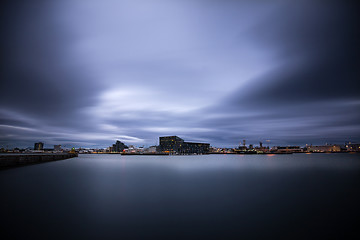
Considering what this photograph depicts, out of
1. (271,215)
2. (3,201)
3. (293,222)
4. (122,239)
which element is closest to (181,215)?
(122,239)

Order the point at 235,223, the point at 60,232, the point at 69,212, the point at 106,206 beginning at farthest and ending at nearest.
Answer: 1. the point at 106,206
2. the point at 69,212
3. the point at 235,223
4. the point at 60,232

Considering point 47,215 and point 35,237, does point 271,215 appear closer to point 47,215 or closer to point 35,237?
point 35,237

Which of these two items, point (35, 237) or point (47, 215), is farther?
point (47, 215)

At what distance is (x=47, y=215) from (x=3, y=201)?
7039mm

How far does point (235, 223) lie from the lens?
36.6 feet

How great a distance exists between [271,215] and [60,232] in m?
12.6

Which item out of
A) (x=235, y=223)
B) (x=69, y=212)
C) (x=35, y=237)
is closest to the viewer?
(x=35, y=237)

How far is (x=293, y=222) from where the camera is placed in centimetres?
1116

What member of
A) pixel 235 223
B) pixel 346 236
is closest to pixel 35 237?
pixel 235 223

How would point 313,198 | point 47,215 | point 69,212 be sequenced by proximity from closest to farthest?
point 47,215, point 69,212, point 313,198

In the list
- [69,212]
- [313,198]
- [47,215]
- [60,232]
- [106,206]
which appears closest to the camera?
[60,232]

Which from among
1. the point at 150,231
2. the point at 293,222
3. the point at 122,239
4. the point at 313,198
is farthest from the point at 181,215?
the point at 313,198

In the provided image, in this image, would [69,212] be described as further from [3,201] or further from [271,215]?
[271,215]

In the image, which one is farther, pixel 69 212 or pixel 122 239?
pixel 69 212
